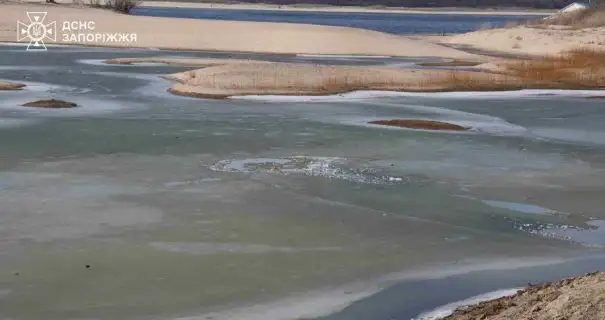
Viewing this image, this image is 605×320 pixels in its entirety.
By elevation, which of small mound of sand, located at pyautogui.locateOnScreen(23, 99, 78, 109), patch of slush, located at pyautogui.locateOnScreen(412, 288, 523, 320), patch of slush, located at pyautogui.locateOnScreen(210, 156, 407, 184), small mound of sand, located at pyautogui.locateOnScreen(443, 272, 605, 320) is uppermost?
small mound of sand, located at pyautogui.locateOnScreen(443, 272, 605, 320)

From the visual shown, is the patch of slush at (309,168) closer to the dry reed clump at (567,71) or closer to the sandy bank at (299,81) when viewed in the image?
the sandy bank at (299,81)

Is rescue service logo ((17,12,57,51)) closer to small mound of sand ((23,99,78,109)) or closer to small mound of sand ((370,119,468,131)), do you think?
small mound of sand ((23,99,78,109))

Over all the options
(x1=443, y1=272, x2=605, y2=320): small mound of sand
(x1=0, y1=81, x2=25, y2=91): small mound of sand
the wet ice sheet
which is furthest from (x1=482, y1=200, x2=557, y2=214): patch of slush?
(x1=0, y1=81, x2=25, y2=91): small mound of sand

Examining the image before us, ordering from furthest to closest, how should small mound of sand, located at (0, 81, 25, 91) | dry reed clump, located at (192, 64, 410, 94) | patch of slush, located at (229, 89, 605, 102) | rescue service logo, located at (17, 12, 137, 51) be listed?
rescue service logo, located at (17, 12, 137, 51)
dry reed clump, located at (192, 64, 410, 94)
small mound of sand, located at (0, 81, 25, 91)
patch of slush, located at (229, 89, 605, 102)

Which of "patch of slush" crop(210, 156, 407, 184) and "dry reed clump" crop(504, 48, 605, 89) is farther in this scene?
"dry reed clump" crop(504, 48, 605, 89)

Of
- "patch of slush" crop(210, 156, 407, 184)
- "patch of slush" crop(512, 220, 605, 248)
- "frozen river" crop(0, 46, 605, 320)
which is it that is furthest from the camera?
"patch of slush" crop(210, 156, 407, 184)

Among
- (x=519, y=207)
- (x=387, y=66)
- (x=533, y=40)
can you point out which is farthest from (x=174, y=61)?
(x=533, y=40)

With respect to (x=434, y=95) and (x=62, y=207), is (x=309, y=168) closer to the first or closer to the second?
(x=62, y=207)

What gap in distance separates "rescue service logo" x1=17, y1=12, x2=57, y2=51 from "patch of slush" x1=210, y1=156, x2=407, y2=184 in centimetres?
3708

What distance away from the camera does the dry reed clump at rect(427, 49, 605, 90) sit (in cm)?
3002

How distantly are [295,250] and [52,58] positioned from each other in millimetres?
31868

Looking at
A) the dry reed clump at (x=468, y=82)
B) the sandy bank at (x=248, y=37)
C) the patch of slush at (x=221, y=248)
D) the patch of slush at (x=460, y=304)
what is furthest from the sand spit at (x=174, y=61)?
the patch of slush at (x=460, y=304)

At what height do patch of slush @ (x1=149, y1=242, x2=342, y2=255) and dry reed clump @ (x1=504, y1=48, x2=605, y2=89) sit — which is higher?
patch of slush @ (x1=149, y1=242, x2=342, y2=255)

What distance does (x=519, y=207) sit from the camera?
1247cm
